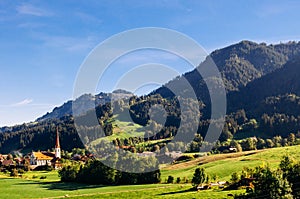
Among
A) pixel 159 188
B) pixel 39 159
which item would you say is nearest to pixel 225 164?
pixel 159 188

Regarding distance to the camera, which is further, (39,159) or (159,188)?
(39,159)

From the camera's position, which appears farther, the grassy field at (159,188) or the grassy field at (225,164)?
the grassy field at (225,164)

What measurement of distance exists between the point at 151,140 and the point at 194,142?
1881 inches

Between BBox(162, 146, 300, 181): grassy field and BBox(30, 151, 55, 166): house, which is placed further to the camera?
BBox(30, 151, 55, 166): house

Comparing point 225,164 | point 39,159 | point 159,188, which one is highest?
point 39,159

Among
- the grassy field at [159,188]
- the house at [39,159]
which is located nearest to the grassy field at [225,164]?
the grassy field at [159,188]

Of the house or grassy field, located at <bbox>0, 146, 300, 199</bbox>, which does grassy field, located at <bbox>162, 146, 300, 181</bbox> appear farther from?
the house

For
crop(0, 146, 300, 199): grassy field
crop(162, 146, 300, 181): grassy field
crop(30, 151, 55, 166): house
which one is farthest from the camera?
crop(30, 151, 55, 166): house

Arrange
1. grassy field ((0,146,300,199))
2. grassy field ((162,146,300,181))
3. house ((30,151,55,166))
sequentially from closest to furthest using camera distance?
grassy field ((0,146,300,199))
grassy field ((162,146,300,181))
house ((30,151,55,166))

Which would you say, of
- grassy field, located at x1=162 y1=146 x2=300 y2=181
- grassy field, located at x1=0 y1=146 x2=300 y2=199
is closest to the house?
grassy field, located at x1=0 y1=146 x2=300 y2=199

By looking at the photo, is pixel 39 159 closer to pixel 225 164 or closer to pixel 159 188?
pixel 225 164

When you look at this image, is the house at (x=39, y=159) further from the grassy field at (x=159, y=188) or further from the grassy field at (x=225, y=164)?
the grassy field at (x=225, y=164)

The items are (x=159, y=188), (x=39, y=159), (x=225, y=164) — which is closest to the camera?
(x=159, y=188)

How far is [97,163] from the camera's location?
85.8 m
